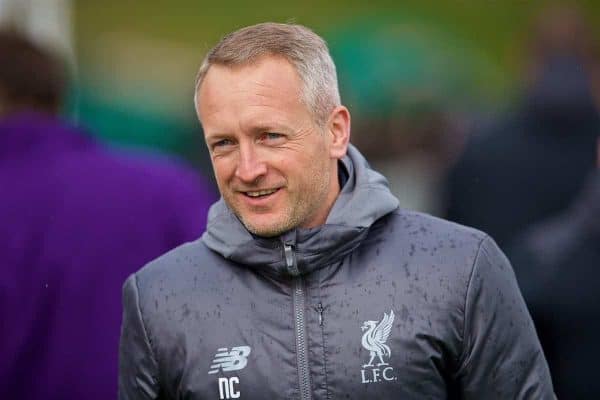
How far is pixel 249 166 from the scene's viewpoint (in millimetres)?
3342

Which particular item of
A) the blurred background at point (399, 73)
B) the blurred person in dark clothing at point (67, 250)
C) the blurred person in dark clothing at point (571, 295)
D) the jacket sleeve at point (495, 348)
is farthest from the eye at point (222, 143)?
the blurred background at point (399, 73)

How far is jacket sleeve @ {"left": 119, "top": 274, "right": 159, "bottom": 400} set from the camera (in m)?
3.50

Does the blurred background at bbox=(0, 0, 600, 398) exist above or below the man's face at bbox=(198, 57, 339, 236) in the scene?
above

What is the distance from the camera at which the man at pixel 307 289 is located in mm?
3352

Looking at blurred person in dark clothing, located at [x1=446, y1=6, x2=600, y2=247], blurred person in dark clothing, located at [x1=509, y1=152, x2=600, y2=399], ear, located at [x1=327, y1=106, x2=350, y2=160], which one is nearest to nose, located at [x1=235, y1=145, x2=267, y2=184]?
ear, located at [x1=327, y1=106, x2=350, y2=160]

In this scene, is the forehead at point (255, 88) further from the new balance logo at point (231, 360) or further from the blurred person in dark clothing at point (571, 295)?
the blurred person in dark clothing at point (571, 295)

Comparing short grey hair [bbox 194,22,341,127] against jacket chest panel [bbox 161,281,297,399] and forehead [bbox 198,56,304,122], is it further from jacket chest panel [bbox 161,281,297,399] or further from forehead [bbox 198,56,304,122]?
jacket chest panel [bbox 161,281,297,399]

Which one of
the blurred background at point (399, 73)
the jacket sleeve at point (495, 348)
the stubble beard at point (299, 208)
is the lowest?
the jacket sleeve at point (495, 348)

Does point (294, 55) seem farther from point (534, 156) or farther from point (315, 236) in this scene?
point (534, 156)

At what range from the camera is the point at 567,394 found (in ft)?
17.6

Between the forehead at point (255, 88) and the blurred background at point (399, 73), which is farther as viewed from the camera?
the blurred background at point (399, 73)

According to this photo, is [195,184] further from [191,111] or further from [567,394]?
[191,111]

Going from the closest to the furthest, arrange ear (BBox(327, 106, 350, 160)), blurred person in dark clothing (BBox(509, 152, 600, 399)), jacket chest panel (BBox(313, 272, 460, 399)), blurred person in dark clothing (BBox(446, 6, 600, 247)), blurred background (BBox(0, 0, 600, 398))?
jacket chest panel (BBox(313, 272, 460, 399)) → ear (BBox(327, 106, 350, 160)) → blurred person in dark clothing (BBox(509, 152, 600, 399)) → blurred person in dark clothing (BBox(446, 6, 600, 247)) → blurred background (BBox(0, 0, 600, 398))

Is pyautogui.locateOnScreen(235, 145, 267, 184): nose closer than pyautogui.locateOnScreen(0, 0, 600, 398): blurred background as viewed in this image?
Yes
